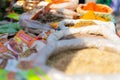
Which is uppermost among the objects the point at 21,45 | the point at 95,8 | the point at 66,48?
the point at 66,48

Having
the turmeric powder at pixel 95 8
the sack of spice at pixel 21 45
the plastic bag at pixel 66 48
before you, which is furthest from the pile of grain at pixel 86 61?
the turmeric powder at pixel 95 8

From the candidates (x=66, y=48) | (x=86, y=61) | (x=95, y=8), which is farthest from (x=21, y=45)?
(x=95, y=8)

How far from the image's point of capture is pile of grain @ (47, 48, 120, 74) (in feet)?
4.04

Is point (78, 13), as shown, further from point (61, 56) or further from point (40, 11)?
point (61, 56)

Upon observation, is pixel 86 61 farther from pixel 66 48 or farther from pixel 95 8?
pixel 95 8

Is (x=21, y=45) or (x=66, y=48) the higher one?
(x=66, y=48)

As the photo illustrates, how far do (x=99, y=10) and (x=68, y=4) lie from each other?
35 centimetres

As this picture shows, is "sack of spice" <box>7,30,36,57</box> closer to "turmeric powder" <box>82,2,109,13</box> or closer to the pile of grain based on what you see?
the pile of grain

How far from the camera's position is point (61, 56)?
143 cm

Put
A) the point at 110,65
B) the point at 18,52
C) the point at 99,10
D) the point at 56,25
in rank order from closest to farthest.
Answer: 1. the point at 110,65
2. the point at 18,52
3. the point at 56,25
4. the point at 99,10

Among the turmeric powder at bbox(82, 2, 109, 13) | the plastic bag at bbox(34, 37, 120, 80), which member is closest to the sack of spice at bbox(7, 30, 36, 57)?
the plastic bag at bbox(34, 37, 120, 80)

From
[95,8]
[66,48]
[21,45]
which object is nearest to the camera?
[66,48]

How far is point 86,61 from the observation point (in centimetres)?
131

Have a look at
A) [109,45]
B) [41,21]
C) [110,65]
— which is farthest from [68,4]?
[110,65]
